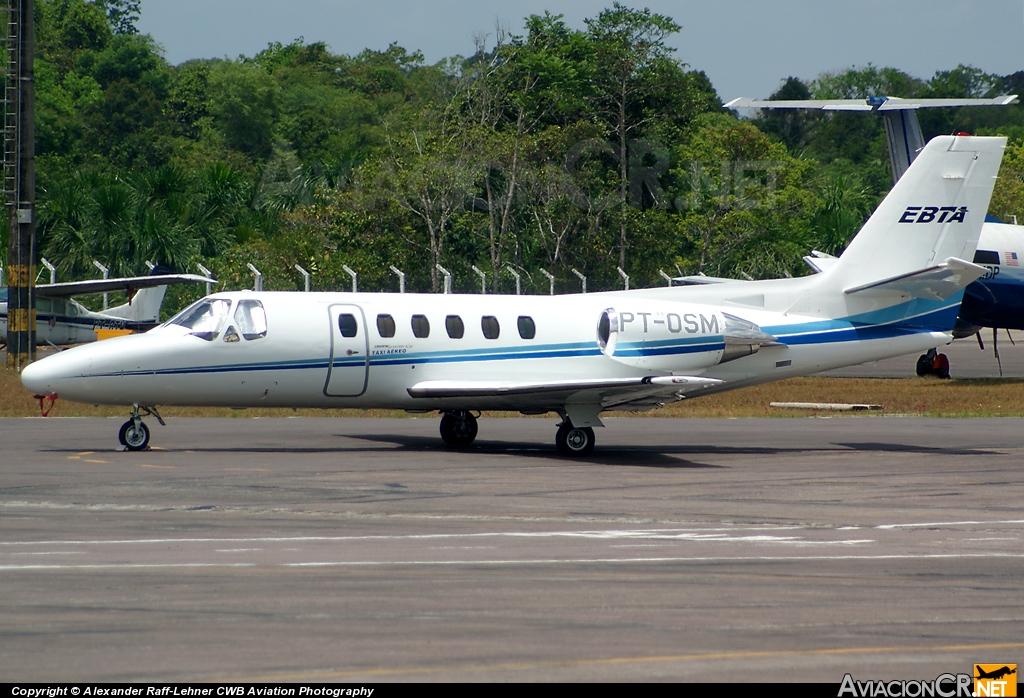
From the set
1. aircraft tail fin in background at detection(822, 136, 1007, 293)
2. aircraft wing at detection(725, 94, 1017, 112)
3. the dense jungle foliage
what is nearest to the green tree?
the dense jungle foliage

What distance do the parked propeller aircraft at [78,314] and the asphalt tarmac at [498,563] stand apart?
80.5 ft

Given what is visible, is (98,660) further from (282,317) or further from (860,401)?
(860,401)

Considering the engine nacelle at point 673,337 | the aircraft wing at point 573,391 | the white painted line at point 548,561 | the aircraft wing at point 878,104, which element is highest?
the aircraft wing at point 878,104

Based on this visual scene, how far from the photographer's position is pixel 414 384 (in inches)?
766

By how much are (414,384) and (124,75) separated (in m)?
101

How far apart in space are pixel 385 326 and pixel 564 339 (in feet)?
9.77

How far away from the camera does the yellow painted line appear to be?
704 cm

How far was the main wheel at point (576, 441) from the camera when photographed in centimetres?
1938

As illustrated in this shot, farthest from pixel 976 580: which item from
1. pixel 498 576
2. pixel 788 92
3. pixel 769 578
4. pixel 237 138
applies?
pixel 788 92

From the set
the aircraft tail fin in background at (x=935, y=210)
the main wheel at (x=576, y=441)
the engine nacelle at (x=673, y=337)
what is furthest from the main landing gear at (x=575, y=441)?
the aircraft tail fin in background at (x=935, y=210)

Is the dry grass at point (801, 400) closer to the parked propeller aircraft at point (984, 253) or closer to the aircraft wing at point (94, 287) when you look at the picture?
the parked propeller aircraft at point (984, 253)

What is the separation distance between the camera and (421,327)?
19.6 meters

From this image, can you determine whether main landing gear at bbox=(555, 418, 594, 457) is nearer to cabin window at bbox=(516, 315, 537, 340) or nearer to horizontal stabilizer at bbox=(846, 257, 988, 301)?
cabin window at bbox=(516, 315, 537, 340)

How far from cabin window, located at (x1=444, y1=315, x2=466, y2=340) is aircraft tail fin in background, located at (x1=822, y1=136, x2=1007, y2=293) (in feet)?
21.7
